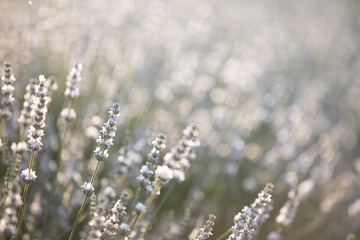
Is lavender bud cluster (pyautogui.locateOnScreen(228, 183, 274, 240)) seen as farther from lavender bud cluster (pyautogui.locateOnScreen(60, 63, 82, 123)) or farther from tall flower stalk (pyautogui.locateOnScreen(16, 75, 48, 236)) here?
lavender bud cluster (pyautogui.locateOnScreen(60, 63, 82, 123))

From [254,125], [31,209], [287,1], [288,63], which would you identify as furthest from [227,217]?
[287,1]

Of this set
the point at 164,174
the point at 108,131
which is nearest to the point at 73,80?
the point at 108,131

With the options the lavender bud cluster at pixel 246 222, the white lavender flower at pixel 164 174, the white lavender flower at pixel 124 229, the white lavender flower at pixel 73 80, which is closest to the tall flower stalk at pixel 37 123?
the white lavender flower at pixel 73 80

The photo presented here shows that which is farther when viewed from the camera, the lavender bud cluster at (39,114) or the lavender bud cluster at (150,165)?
the lavender bud cluster at (150,165)

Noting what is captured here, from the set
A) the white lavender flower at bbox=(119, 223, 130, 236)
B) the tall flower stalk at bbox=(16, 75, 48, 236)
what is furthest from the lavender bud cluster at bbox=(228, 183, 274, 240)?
the tall flower stalk at bbox=(16, 75, 48, 236)

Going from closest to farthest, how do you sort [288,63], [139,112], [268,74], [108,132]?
[108,132] → [139,112] → [268,74] → [288,63]

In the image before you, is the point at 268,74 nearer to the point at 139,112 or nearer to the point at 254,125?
the point at 254,125

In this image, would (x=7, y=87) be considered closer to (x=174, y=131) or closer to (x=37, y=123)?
(x=37, y=123)

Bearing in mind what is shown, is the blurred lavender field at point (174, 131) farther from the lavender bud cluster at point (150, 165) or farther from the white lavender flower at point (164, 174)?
the white lavender flower at point (164, 174)
